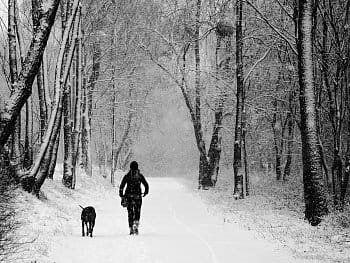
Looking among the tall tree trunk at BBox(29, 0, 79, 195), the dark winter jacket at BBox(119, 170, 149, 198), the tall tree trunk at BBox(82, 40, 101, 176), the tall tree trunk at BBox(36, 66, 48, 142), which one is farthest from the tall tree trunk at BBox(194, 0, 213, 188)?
the dark winter jacket at BBox(119, 170, 149, 198)

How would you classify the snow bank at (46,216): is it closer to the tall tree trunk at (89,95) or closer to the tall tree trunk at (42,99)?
the tall tree trunk at (42,99)

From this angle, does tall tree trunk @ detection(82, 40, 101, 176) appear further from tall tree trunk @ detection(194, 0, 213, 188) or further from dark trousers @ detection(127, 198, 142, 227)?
dark trousers @ detection(127, 198, 142, 227)

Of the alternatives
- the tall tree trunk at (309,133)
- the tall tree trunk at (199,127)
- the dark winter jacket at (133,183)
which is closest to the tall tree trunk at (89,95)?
the tall tree trunk at (199,127)

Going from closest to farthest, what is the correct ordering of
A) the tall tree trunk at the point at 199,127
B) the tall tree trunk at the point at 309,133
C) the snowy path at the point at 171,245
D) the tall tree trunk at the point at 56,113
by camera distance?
1. the snowy path at the point at 171,245
2. the tall tree trunk at the point at 309,133
3. the tall tree trunk at the point at 56,113
4. the tall tree trunk at the point at 199,127

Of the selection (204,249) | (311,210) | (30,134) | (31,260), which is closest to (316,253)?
(204,249)

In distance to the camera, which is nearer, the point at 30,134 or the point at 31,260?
the point at 31,260

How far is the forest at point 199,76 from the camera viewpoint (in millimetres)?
15141

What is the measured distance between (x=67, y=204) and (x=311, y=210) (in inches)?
391

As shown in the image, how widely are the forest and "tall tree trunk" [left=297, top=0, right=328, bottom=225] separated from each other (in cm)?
3

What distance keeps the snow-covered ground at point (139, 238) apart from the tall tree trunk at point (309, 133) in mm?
2419

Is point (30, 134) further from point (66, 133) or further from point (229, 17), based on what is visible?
point (229, 17)

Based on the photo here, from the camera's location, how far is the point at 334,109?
19469mm

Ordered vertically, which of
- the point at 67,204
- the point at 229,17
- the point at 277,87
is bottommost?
the point at 67,204

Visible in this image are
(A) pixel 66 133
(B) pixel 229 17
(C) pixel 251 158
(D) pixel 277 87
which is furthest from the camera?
(C) pixel 251 158
